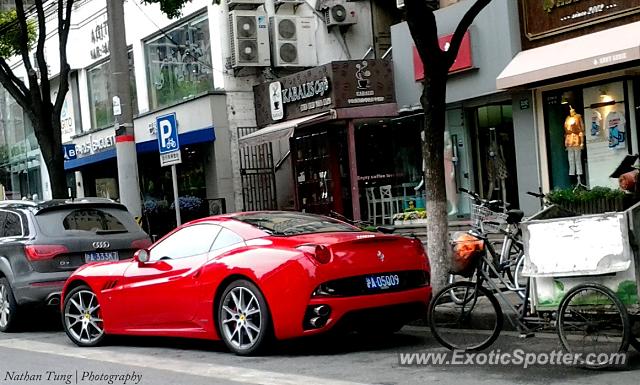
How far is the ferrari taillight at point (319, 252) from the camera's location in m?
7.63

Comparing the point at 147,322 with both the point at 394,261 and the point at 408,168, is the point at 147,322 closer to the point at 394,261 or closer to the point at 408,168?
the point at 394,261

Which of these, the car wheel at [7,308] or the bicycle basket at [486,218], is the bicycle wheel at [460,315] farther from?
the car wheel at [7,308]

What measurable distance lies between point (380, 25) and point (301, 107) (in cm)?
340

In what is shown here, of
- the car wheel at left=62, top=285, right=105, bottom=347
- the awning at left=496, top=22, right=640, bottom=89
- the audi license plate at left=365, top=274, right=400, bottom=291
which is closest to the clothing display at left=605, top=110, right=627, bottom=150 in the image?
the awning at left=496, top=22, right=640, bottom=89

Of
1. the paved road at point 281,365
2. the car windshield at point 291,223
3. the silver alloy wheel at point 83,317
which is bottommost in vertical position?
the paved road at point 281,365

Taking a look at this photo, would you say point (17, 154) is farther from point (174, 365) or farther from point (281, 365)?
point (281, 365)

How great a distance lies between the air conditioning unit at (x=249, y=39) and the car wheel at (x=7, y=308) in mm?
9685

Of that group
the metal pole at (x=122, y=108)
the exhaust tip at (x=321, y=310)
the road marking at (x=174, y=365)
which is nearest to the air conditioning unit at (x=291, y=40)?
the metal pole at (x=122, y=108)

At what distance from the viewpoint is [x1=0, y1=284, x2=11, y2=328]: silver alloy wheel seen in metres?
10.9

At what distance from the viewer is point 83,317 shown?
9.67 meters

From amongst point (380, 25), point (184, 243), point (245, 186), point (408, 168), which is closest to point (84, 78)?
point (245, 186)

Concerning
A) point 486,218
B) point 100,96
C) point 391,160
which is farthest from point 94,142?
point 486,218

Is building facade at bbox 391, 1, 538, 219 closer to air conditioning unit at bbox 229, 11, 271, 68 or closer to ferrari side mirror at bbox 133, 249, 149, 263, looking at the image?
air conditioning unit at bbox 229, 11, 271, 68

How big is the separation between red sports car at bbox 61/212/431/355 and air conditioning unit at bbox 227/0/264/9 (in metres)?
11.3
